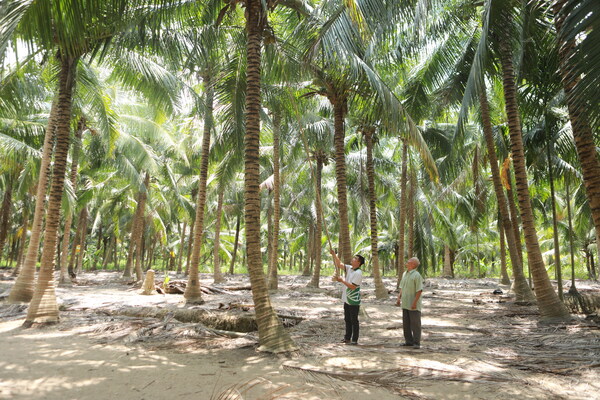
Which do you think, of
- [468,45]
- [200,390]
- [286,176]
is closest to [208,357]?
[200,390]

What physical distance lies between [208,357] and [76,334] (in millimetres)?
3150

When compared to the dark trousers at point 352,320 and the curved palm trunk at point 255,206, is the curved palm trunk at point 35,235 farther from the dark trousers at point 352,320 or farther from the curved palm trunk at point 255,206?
the dark trousers at point 352,320

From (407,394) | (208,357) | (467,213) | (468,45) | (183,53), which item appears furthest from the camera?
(467,213)

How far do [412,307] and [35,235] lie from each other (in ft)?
30.4

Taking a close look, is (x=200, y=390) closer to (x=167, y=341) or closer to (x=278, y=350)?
(x=278, y=350)

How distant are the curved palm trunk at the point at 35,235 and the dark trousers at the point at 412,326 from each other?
906 centimetres

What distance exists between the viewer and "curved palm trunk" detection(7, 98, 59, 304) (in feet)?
32.7

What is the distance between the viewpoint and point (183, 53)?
981 cm

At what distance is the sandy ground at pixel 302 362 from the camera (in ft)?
14.0

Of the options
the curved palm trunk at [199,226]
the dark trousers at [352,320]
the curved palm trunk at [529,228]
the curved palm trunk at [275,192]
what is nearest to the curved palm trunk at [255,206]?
the dark trousers at [352,320]

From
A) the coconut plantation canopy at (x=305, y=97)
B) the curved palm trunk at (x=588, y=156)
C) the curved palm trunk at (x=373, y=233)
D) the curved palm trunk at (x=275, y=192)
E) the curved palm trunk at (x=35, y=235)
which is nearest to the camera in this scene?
the curved palm trunk at (x=588, y=156)

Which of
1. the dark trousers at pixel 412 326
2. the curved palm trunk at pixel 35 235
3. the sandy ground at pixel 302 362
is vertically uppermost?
→ the curved palm trunk at pixel 35 235

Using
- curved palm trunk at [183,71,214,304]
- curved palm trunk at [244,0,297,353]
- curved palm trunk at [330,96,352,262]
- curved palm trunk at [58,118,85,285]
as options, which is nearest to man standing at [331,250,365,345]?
curved palm trunk at [244,0,297,353]

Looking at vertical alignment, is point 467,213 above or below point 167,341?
above
